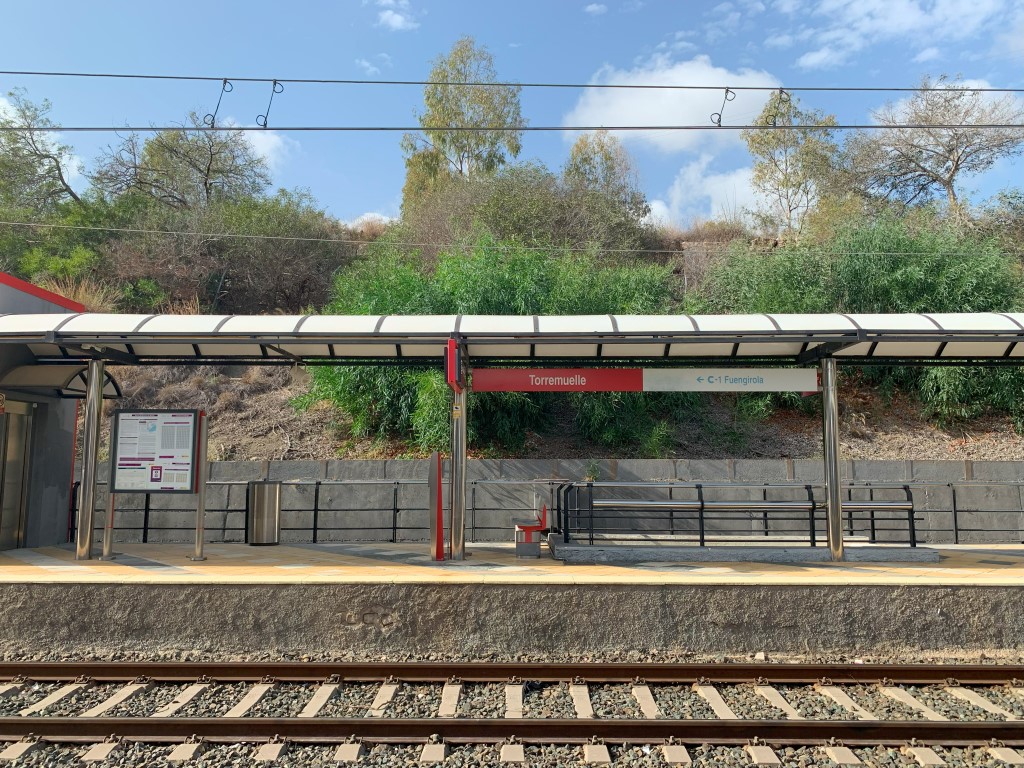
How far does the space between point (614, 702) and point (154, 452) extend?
7.04 metres

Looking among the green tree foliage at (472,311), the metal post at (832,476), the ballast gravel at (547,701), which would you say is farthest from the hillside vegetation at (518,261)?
the ballast gravel at (547,701)

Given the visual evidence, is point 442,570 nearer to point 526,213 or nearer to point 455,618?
point 455,618

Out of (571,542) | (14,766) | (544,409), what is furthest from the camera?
(544,409)

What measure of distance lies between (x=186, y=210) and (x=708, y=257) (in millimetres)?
23728

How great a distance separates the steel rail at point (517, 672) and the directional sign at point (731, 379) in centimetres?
392

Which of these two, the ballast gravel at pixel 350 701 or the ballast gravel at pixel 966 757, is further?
the ballast gravel at pixel 350 701

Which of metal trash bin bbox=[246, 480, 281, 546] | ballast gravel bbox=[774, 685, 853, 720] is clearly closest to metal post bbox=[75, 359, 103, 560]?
metal trash bin bbox=[246, 480, 281, 546]

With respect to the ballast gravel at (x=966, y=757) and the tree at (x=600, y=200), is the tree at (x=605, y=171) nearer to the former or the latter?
the tree at (x=600, y=200)

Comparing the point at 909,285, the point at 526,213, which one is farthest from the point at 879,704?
the point at 526,213

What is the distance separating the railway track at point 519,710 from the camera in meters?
5.32

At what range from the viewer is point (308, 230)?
1251 inches

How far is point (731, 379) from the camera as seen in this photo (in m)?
9.70

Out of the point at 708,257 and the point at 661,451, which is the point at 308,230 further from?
the point at 661,451

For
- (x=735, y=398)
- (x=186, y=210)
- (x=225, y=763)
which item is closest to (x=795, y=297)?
(x=735, y=398)
